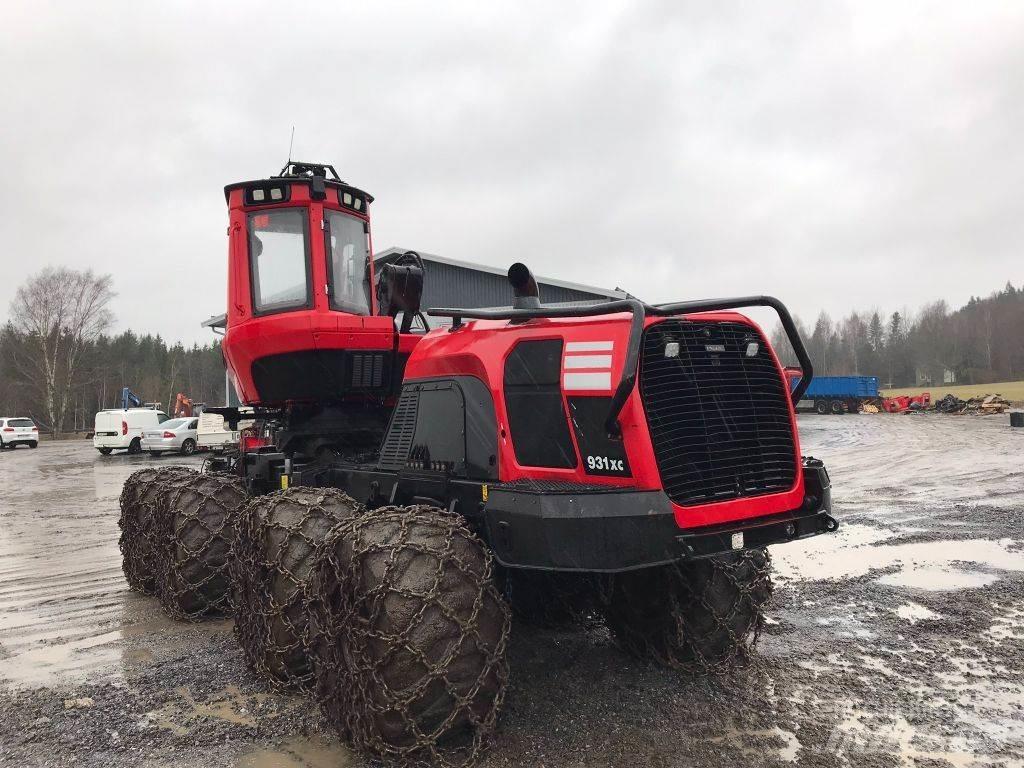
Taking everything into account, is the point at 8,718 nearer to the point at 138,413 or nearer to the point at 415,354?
the point at 415,354

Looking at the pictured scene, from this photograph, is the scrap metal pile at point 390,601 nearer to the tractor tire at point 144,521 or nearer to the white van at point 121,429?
the tractor tire at point 144,521

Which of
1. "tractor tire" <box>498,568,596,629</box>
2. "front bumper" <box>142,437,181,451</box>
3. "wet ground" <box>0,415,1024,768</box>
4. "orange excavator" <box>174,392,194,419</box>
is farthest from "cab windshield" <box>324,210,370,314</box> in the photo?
"orange excavator" <box>174,392,194,419</box>

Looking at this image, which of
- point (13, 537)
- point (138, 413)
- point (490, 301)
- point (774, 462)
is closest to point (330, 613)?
point (774, 462)

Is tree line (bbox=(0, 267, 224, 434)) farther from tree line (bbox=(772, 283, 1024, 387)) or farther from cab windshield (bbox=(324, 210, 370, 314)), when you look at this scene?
tree line (bbox=(772, 283, 1024, 387))

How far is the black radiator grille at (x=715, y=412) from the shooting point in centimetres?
325

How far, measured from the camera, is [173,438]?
24516 millimetres

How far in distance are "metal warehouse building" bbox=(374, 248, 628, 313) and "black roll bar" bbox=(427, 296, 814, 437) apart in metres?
18.6

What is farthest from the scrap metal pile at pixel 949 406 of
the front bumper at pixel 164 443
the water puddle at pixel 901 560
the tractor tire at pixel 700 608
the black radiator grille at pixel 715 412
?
the black radiator grille at pixel 715 412

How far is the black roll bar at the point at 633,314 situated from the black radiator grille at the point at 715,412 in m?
0.09

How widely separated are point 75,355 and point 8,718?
155 feet

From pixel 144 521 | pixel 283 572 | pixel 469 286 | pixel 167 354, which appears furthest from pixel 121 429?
pixel 167 354

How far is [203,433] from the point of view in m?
24.5

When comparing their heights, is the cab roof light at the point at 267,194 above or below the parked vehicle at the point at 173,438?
above

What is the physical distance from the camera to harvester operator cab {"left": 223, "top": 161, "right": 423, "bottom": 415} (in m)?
5.35
